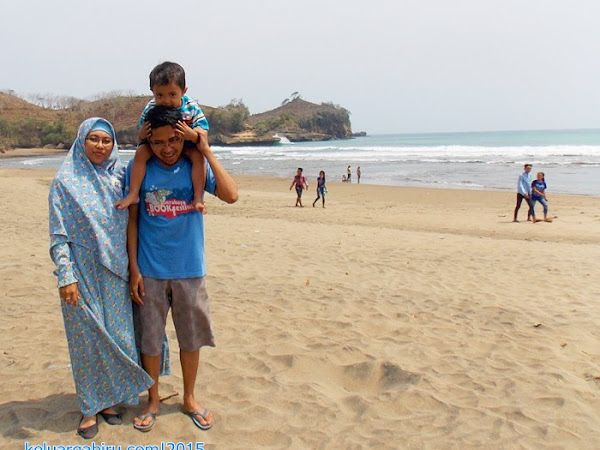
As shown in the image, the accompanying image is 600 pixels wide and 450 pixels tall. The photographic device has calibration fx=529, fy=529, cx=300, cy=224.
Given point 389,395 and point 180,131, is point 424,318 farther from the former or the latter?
point 180,131

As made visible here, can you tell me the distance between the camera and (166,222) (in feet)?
9.11

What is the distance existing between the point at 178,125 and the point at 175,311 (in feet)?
3.29

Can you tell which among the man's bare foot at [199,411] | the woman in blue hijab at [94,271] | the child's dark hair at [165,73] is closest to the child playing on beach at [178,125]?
the child's dark hair at [165,73]

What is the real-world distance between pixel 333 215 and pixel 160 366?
11.8 metres

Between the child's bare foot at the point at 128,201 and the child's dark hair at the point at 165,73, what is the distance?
57 centimetres

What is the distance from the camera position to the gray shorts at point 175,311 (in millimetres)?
2814

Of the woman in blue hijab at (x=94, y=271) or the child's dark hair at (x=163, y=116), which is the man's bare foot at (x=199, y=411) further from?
the child's dark hair at (x=163, y=116)

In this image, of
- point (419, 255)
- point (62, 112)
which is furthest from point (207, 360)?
point (62, 112)

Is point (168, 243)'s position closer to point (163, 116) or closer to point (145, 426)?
point (163, 116)

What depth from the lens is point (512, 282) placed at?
623cm

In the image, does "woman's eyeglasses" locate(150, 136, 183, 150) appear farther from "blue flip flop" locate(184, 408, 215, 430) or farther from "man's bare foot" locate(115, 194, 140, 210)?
"blue flip flop" locate(184, 408, 215, 430)

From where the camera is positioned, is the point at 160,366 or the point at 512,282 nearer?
the point at 160,366

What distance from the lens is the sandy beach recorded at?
295 cm

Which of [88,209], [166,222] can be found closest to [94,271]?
[88,209]
